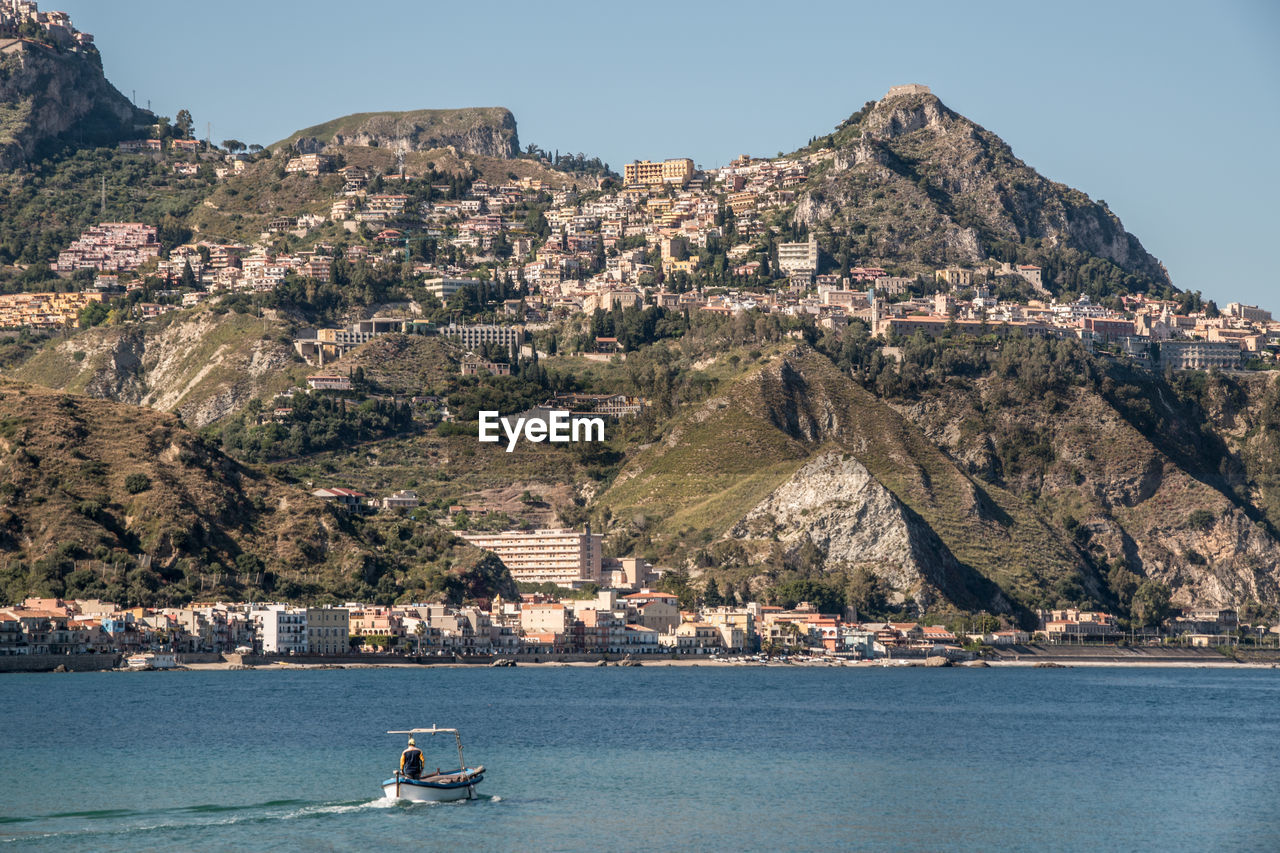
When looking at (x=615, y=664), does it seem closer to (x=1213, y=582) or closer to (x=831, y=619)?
(x=831, y=619)

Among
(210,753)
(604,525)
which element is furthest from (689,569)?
(210,753)

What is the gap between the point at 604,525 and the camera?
16688 centimetres

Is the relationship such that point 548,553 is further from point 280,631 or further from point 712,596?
point 280,631

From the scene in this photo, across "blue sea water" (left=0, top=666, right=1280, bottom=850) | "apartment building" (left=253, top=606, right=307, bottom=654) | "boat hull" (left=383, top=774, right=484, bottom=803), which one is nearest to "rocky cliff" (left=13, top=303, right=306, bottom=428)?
"apartment building" (left=253, top=606, right=307, bottom=654)

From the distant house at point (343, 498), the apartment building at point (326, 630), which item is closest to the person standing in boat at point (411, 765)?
the apartment building at point (326, 630)

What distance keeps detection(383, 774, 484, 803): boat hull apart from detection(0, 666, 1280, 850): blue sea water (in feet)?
1.15

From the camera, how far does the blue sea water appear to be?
48250mm

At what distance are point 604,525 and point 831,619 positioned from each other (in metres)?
28.2

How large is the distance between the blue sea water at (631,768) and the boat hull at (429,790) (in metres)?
0.35

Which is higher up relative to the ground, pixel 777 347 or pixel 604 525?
pixel 777 347

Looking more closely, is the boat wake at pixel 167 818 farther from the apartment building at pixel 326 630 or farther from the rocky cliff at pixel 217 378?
the rocky cliff at pixel 217 378

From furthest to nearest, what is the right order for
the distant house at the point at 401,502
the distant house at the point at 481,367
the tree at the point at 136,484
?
the distant house at the point at 481,367 < the distant house at the point at 401,502 < the tree at the point at 136,484

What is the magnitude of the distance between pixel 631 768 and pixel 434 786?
11.6 m

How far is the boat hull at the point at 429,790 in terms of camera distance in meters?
51.6
